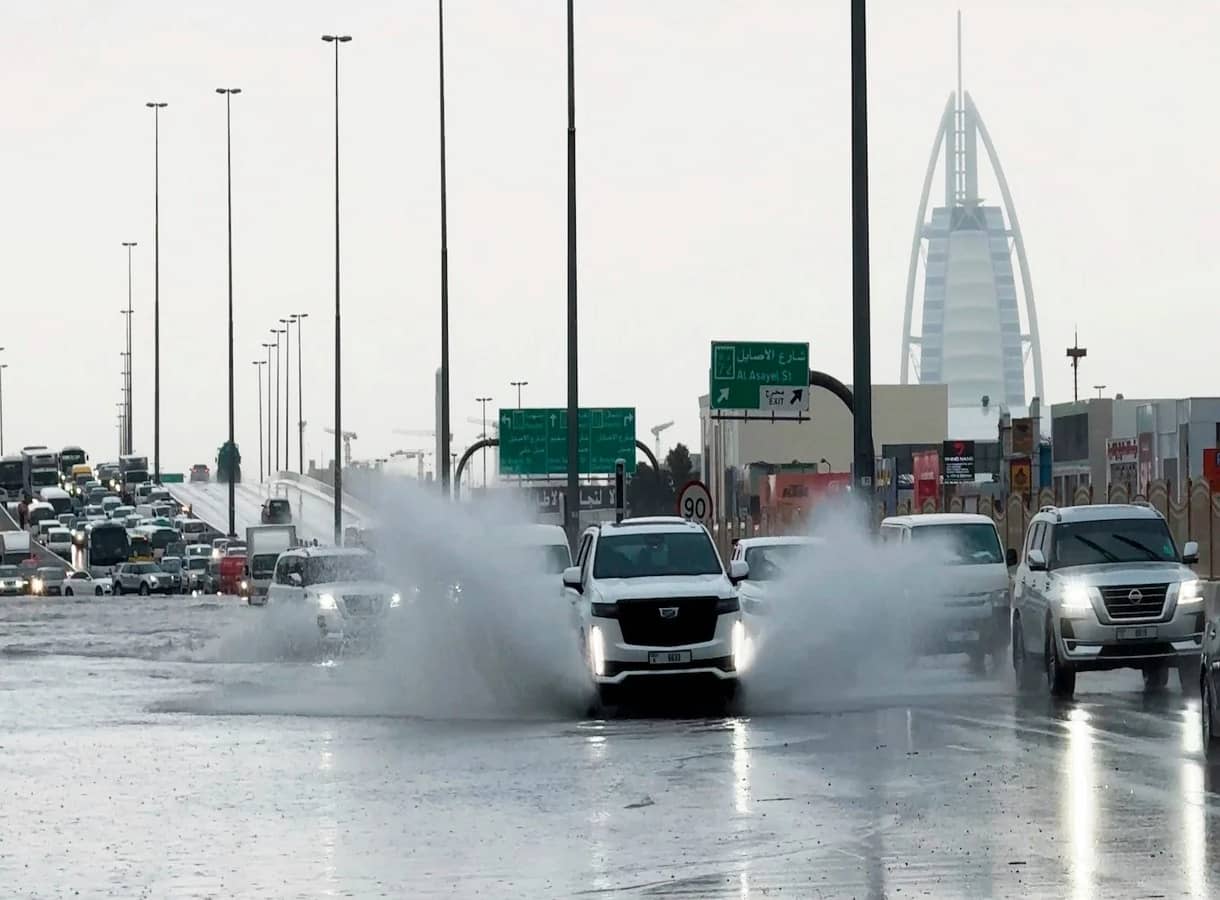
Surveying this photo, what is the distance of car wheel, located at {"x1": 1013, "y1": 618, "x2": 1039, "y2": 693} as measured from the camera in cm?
2748

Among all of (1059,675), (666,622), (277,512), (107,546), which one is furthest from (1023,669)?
(277,512)

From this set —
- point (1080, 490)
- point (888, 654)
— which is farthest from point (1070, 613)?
point (1080, 490)

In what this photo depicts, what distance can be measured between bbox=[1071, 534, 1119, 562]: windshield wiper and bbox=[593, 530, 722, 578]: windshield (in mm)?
3820

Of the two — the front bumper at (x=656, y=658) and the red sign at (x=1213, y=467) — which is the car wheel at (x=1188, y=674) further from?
the red sign at (x=1213, y=467)

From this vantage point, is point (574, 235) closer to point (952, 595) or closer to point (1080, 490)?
point (1080, 490)

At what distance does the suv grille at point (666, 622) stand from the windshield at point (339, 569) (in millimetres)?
15796

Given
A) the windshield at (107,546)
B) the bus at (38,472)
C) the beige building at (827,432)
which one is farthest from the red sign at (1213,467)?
the beige building at (827,432)

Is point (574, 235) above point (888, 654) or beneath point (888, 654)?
above

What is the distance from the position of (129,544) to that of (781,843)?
103984mm

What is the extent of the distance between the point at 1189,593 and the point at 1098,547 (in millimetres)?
1399

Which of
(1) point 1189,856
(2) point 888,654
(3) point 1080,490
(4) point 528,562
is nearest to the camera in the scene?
(1) point 1189,856

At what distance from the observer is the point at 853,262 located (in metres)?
29.1

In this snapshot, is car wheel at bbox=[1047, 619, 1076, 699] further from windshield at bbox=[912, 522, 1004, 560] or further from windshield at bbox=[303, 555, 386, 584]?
windshield at bbox=[303, 555, 386, 584]

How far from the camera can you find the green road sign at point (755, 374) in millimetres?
56062
